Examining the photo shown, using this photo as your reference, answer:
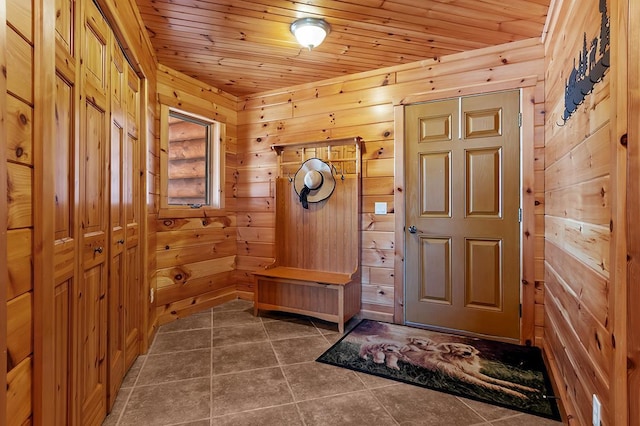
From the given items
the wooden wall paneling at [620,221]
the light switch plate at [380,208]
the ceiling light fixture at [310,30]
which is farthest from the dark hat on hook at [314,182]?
the wooden wall paneling at [620,221]

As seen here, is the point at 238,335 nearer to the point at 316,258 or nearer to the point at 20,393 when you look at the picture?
the point at 316,258

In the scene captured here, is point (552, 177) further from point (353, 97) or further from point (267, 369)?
point (267, 369)

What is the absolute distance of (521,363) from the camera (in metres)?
2.24

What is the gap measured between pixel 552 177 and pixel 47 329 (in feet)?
9.08

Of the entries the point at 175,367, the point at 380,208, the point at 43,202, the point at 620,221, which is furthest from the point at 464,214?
the point at 43,202

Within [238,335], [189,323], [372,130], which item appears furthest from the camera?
[372,130]

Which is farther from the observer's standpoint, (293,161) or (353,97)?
(293,161)

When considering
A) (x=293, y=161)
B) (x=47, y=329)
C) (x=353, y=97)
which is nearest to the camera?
(x=47, y=329)

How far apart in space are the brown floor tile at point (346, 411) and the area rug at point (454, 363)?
1.02 feet

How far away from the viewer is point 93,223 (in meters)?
1.54

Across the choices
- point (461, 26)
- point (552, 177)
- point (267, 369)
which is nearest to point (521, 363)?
point (552, 177)

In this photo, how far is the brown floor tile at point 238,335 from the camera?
2.63 meters

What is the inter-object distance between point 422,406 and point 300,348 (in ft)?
3.34

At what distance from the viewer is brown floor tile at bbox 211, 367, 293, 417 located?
179 centimetres
